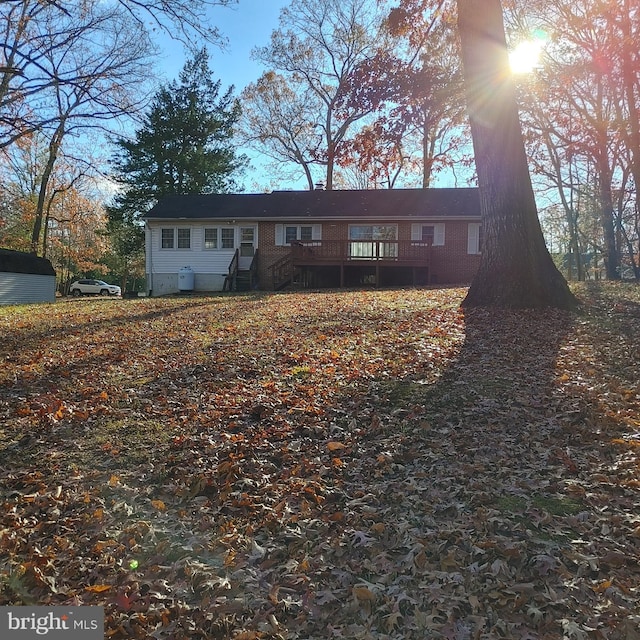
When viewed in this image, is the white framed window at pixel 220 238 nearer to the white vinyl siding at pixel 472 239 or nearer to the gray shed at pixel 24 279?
the gray shed at pixel 24 279

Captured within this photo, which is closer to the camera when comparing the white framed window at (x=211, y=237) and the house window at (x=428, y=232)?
the house window at (x=428, y=232)

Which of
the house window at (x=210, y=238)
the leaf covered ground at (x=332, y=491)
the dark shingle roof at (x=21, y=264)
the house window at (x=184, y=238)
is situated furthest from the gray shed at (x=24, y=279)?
the leaf covered ground at (x=332, y=491)

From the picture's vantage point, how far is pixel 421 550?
8.57 feet

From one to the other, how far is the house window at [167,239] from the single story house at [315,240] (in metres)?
0.05

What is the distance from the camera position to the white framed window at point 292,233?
21.3 metres

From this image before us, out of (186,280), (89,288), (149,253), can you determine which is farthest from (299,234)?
(89,288)

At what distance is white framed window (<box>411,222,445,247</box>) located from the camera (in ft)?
66.3

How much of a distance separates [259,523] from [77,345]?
5.45m

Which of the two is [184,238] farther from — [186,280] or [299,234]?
[299,234]

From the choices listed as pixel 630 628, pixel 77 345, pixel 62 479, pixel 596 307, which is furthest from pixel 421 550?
pixel 596 307

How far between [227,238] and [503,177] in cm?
1536

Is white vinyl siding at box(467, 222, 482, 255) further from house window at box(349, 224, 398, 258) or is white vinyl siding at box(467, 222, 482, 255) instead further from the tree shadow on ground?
the tree shadow on ground

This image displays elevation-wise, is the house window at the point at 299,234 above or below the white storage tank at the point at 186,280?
above

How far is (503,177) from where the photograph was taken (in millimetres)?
8328
